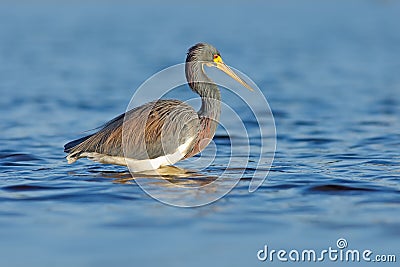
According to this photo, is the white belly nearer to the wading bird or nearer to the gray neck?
the wading bird

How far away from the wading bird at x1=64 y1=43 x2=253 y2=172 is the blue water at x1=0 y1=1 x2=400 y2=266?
294 millimetres

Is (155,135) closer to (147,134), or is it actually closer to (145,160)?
(147,134)

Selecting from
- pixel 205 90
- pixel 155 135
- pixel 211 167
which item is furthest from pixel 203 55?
pixel 211 167

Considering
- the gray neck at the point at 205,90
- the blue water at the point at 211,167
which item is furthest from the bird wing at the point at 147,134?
the blue water at the point at 211,167

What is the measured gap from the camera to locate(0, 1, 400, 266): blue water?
6184 mm

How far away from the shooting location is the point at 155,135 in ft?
27.1

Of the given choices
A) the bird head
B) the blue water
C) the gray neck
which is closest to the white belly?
the blue water

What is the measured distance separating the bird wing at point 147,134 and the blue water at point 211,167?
0.34 metres

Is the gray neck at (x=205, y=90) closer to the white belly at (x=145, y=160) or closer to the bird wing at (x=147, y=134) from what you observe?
the bird wing at (x=147, y=134)

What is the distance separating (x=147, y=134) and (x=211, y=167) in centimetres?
122

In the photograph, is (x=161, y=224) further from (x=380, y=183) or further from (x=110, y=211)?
(x=380, y=183)

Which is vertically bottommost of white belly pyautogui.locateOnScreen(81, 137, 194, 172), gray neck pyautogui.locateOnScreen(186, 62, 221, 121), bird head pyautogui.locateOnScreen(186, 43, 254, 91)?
white belly pyautogui.locateOnScreen(81, 137, 194, 172)

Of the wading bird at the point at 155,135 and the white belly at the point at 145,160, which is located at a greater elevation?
the wading bird at the point at 155,135

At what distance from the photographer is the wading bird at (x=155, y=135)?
8156mm
